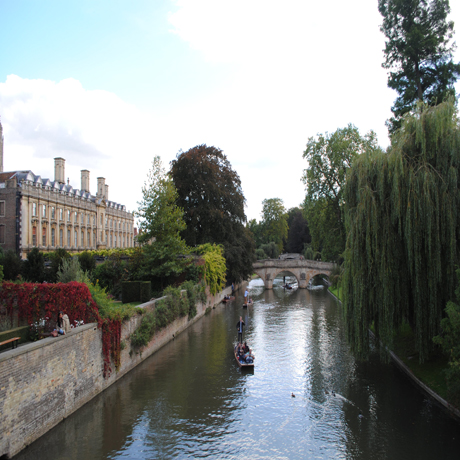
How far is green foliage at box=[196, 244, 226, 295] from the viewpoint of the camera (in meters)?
26.8

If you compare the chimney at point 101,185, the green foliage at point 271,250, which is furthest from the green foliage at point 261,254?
the chimney at point 101,185

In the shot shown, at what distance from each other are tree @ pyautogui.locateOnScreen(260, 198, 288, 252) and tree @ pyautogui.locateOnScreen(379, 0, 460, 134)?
50301mm

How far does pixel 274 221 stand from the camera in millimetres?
72125

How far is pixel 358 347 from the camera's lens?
12.1 m

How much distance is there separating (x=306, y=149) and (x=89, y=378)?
23.8m

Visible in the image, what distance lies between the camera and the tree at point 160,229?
23.7m

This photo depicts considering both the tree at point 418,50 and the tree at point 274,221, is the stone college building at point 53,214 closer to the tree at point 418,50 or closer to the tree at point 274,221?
the tree at point 274,221

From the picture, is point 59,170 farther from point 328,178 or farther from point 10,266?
point 328,178

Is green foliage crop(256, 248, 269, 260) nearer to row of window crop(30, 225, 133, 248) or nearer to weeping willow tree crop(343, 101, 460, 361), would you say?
row of window crop(30, 225, 133, 248)

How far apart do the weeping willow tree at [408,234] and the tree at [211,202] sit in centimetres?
2061

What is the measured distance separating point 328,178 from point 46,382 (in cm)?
2443

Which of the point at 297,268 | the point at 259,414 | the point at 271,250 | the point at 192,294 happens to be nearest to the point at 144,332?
the point at 259,414

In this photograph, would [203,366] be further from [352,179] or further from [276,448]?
[352,179]

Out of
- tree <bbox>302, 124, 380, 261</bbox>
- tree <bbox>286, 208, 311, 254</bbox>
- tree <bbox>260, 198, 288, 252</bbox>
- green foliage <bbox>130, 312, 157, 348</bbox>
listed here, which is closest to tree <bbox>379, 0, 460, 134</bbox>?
tree <bbox>302, 124, 380, 261</bbox>
